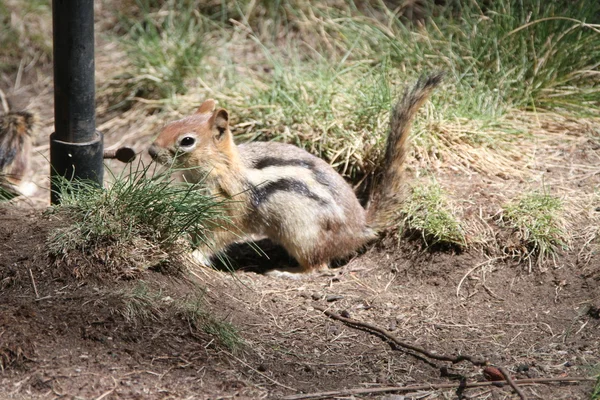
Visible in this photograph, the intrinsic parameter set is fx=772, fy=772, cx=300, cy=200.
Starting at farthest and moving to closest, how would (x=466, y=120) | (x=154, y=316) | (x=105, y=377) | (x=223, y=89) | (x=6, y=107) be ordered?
1. (x=6, y=107)
2. (x=223, y=89)
3. (x=466, y=120)
4. (x=154, y=316)
5. (x=105, y=377)

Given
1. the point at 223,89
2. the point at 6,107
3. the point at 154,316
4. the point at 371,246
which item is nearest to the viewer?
the point at 154,316

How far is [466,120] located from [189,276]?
2570 mm

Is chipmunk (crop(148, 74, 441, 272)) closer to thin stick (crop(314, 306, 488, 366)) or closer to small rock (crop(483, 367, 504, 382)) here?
thin stick (crop(314, 306, 488, 366))

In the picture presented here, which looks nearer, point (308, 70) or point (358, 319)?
point (358, 319)

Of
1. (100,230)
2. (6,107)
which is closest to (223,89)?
(6,107)

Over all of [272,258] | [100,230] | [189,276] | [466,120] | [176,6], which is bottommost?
[272,258]

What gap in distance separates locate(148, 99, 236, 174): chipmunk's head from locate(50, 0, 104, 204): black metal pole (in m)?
0.40

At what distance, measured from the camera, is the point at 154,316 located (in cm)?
362

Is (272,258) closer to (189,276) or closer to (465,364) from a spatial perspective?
(189,276)

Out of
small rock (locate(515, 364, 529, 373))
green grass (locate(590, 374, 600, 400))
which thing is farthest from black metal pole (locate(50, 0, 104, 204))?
green grass (locate(590, 374, 600, 400))

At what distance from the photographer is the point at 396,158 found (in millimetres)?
4984

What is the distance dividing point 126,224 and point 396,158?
187 centimetres

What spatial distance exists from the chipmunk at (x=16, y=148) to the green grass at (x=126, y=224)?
6.13ft

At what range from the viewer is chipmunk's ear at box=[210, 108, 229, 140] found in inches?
191
